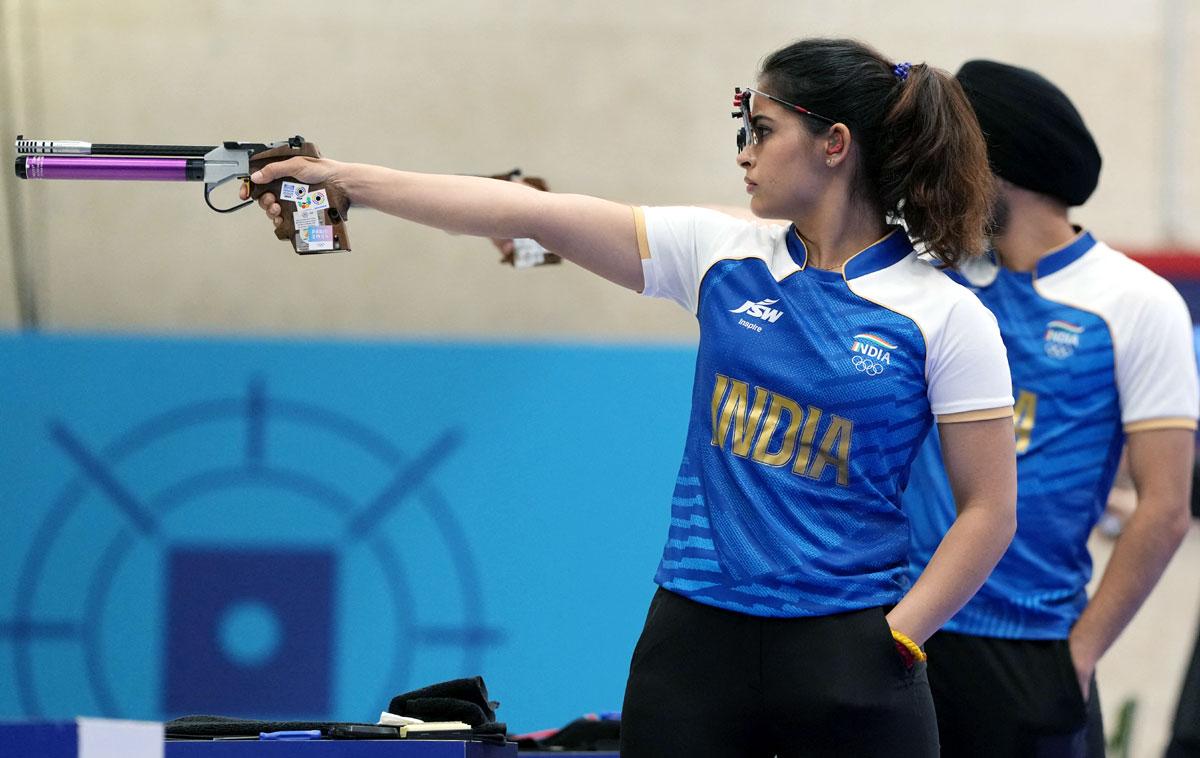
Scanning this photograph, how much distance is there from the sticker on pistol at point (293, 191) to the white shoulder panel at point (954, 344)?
0.75m

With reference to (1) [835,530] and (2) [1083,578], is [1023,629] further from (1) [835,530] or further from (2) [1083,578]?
(1) [835,530]

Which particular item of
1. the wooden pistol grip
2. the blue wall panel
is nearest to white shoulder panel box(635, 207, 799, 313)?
the wooden pistol grip

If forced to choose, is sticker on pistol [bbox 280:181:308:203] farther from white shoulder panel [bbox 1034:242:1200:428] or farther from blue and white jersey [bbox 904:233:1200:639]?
white shoulder panel [bbox 1034:242:1200:428]

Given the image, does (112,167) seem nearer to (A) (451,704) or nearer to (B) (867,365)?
(A) (451,704)

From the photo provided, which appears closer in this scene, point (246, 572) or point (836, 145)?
point (836, 145)

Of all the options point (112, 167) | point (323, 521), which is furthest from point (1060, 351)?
point (323, 521)

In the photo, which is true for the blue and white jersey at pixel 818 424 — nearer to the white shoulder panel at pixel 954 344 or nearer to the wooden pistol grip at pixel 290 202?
the white shoulder panel at pixel 954 344

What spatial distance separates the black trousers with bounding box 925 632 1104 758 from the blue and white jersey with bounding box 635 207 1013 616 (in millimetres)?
506

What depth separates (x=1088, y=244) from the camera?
8.03ft

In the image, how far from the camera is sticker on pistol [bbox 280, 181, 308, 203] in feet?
6.50

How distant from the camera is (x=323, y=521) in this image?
14.7 feet

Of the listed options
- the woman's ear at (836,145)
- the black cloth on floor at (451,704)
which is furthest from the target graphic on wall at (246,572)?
the woman's ear at (836,145)

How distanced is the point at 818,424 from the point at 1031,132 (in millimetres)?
900

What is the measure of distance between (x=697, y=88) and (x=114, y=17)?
82.8 inches
